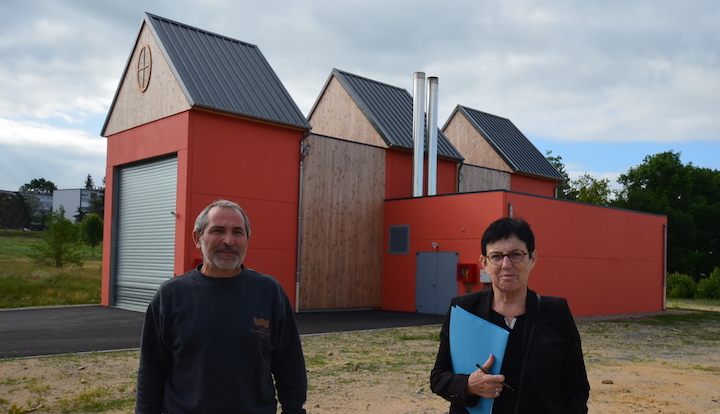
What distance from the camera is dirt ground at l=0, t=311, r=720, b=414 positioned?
6668 millimetres

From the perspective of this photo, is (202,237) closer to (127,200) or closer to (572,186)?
(127,200)

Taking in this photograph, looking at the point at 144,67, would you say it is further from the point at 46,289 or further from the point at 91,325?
the point at 46,289

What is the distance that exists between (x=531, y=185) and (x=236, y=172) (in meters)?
14.3

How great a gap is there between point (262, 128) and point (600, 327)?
10.3 meters

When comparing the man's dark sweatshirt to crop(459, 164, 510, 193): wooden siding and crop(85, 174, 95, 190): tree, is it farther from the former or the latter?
crop(85, 174, 95, 190): tree

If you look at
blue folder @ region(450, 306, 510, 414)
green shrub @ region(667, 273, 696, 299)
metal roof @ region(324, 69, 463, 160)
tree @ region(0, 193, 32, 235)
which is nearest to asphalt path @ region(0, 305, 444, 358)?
metal roof @ region(324, 69, 463, 160)

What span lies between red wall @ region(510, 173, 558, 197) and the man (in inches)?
937

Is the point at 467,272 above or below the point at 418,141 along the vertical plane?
below

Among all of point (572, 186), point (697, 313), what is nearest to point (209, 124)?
point (697, 313)

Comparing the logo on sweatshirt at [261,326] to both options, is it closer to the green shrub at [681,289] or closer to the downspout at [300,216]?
the downspout at [300,216]

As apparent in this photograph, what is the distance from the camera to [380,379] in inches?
319

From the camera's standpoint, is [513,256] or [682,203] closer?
[513,256]

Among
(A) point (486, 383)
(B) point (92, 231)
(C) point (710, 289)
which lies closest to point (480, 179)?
(C) point (710, 289)

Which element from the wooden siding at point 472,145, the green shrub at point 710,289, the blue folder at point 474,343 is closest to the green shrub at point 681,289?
the green shrub at point 710,289
